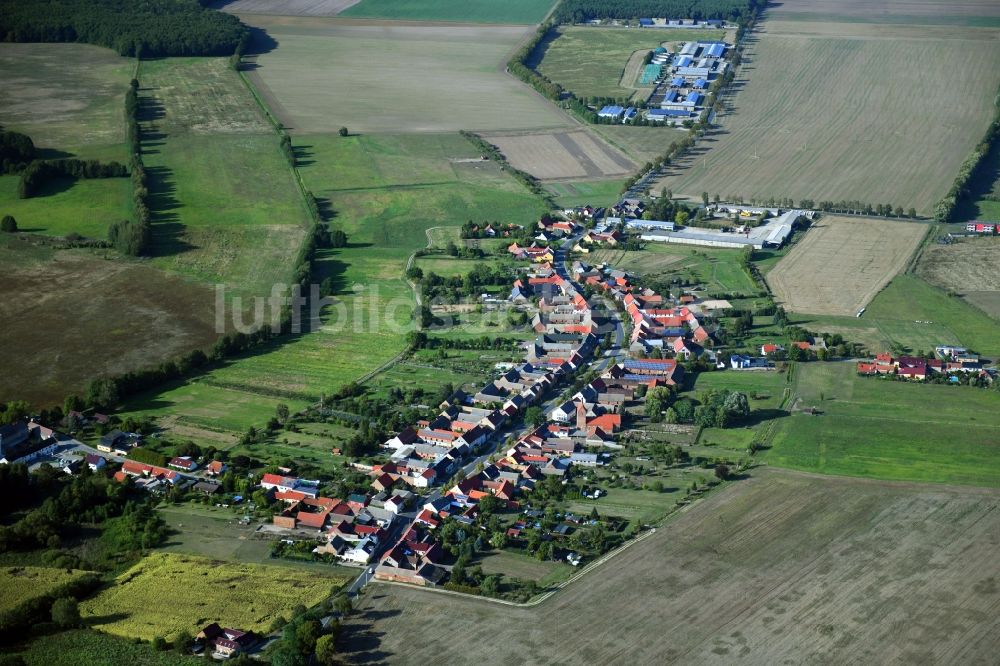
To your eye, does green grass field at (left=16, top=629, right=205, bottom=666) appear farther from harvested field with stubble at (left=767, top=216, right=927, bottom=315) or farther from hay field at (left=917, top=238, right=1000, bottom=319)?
hay field at (left=917, top=238, right=1000, bottom=319)

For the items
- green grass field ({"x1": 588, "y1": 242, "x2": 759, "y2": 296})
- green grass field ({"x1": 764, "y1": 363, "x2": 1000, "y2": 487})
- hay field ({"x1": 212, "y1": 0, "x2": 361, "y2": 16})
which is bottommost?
green grass field ({"x1": 764, "y1": 363, "x2": 1000, "y2": 487})

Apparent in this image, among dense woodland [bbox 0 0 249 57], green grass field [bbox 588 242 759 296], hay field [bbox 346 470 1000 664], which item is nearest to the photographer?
hay field [bbox 346 470 1000 664]

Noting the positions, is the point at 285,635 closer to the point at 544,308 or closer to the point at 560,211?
the point at 544,308

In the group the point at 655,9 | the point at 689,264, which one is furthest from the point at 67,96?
the point at 655,9

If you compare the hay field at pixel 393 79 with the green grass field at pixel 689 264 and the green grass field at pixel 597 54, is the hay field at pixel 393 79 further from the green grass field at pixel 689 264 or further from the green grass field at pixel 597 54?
the green grass field at pixel 689 264

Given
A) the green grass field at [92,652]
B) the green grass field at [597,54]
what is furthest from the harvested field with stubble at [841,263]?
the green grass field at [92,652]

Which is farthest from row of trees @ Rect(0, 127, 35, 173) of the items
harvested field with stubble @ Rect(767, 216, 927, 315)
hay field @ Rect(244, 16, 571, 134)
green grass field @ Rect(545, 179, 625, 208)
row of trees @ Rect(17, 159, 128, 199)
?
harvested field with stubble @ Rect(767, 216, 927, 315)
